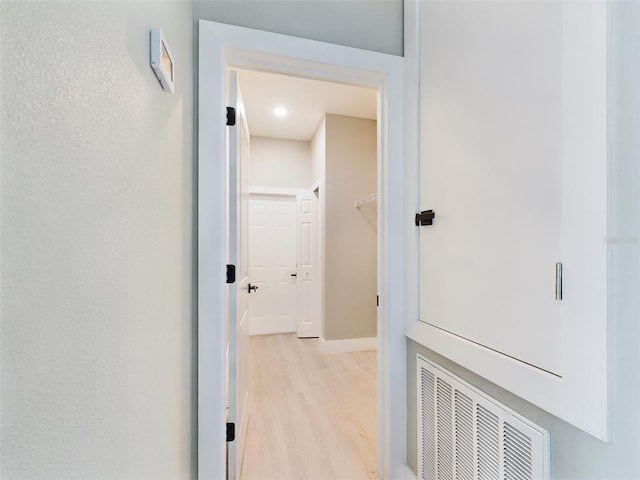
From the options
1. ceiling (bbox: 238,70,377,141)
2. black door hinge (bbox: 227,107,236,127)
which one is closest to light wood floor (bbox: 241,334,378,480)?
black door hinge (bbox: 227,107,236,127)

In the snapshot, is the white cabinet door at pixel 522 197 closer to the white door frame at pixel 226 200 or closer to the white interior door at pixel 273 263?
the white door frame at pixel 226 200

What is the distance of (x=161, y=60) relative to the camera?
78cm

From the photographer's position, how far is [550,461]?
2.66 feet

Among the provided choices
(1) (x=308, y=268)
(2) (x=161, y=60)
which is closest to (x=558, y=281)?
(2) (x=161, y=60)

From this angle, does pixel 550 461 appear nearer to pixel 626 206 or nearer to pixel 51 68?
pixel 626 206

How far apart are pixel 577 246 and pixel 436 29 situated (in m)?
1.08

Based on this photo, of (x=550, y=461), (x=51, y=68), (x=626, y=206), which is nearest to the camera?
(x=51, y=68)

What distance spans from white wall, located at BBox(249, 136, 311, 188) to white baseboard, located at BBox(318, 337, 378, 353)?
2.19 m

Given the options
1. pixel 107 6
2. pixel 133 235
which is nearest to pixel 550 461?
pixel 133 235

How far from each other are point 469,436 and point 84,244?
1293 millimetres

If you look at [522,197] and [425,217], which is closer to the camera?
[522,197]

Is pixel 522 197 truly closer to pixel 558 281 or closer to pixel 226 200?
pixel 558 281

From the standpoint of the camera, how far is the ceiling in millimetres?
2856

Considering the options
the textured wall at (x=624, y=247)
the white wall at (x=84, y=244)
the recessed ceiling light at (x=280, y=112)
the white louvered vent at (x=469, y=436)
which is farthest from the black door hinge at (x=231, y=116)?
the recessed ceiling light at (x=280, y=112)
